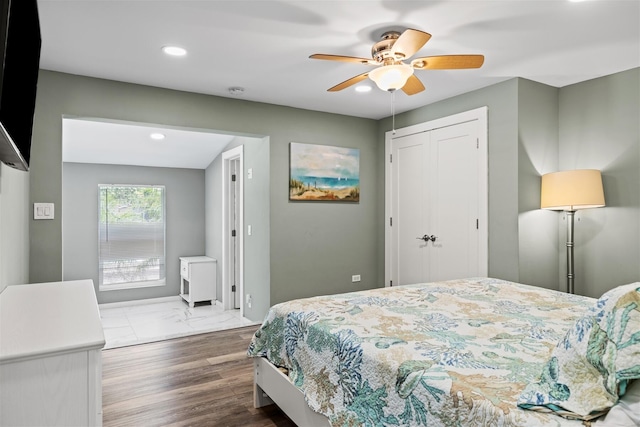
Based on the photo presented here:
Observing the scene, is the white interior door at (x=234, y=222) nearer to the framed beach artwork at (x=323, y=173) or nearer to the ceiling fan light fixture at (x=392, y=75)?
the framed beach artwork at (x=323, y=173)

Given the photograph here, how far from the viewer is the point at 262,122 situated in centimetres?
416

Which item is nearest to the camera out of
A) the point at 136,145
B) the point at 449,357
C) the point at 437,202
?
the point at 449,357

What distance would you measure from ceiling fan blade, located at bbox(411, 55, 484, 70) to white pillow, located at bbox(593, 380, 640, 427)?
1803mm

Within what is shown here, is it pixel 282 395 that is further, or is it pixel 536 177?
pixel 536 177

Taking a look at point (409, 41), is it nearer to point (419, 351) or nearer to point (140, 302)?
point (419, 351)

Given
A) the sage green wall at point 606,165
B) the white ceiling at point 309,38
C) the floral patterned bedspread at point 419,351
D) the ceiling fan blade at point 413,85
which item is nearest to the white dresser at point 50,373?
the floral patterned bedspread at point 419,351

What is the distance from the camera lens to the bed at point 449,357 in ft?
3.77

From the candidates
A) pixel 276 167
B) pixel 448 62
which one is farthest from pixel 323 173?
pixel 448 62

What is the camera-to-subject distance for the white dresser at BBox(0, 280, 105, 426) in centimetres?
118

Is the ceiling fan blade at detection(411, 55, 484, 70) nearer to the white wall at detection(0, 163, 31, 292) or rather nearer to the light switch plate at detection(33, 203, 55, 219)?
the white wall at detection(0, 163, 31, 292)

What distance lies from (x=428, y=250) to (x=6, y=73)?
374 cm

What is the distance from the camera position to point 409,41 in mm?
2182

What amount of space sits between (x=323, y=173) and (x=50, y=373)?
3536 millimetres

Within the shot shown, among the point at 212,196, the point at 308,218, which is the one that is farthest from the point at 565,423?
the point at 212,196
